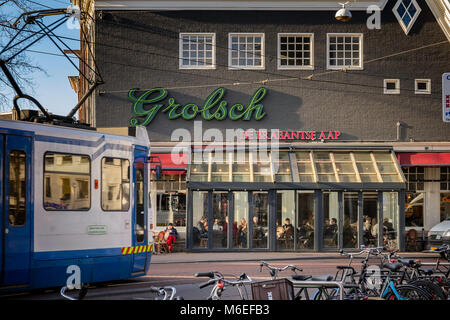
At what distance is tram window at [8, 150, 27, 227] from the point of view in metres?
10.7

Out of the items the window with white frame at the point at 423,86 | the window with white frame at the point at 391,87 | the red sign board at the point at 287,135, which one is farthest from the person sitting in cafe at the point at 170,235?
the window with white frame at the point at 423,86

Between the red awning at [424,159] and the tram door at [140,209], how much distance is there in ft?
49.8

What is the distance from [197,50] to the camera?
2650 cm

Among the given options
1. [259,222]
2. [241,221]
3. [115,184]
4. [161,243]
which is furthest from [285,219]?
[115,184]

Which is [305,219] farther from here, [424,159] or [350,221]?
[424,159]

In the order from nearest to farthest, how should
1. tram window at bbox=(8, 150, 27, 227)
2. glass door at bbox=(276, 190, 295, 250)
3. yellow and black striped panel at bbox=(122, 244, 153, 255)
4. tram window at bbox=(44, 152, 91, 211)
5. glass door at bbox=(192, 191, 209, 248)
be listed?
1. tram window at bbox=(8, 150, 27, 227)
2. tram window at bbox=(44, 152, 91, 211)
3. yellow and black striped panel at bbox=(122, 244, 153, 255)
4. glass door at bbox=(192, 191, 209, 248)
5. glass door at bbox=(276, 190, 295, 250)

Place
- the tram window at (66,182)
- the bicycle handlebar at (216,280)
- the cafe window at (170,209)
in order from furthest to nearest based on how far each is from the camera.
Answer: the cafe window at (170,209) < the tram window at (66,182) < the bicycle handlebar at (216,280)

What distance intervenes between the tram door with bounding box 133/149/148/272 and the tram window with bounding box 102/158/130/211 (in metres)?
0.29

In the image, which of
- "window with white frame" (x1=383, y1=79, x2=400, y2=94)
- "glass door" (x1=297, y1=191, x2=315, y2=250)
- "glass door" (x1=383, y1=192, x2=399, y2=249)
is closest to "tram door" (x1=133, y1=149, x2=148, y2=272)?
"glass door" (x1=297, y1=191, x2=315, y2=250)

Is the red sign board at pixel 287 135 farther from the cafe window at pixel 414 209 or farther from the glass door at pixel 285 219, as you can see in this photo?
the cafe window at pixel 414 209

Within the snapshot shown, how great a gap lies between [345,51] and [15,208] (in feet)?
63.5

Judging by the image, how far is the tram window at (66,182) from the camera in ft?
37.2

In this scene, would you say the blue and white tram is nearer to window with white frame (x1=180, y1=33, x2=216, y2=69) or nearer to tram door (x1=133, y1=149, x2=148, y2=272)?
tram door (x1=133, y1=149, x2=148, y2=272)
